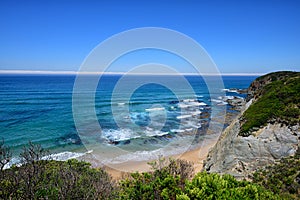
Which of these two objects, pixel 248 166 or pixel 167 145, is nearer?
pixel 248 166

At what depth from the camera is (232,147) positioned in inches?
592

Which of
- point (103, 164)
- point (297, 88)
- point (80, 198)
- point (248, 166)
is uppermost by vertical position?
point (297, 88)

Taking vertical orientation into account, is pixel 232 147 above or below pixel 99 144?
above

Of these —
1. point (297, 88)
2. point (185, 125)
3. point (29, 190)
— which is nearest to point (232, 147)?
point (297, 88)

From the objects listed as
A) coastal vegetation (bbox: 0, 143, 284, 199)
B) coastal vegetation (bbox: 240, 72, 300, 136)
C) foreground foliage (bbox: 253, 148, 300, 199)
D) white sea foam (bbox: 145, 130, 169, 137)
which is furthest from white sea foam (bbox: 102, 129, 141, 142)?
coastal vegetation (bbox: 0, 143, 284, 199)

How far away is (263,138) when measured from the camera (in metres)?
14.4

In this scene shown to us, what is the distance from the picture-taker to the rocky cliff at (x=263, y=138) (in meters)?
13.3

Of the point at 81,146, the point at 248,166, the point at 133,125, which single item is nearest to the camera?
the point at 248,166

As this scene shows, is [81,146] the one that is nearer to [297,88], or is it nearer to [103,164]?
[103,164]

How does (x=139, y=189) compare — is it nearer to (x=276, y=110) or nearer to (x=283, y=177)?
(x=283, y=177)

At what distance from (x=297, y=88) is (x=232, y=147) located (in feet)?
25.0

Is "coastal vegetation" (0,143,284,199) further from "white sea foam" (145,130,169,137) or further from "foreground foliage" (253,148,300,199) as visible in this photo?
"white sea foam" (145,130,169,137)

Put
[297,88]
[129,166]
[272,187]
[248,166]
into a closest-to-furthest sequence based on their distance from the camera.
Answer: [272,187] < [248,166] < [297,88] < [129,166]

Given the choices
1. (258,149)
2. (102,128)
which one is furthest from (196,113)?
(258,149)
